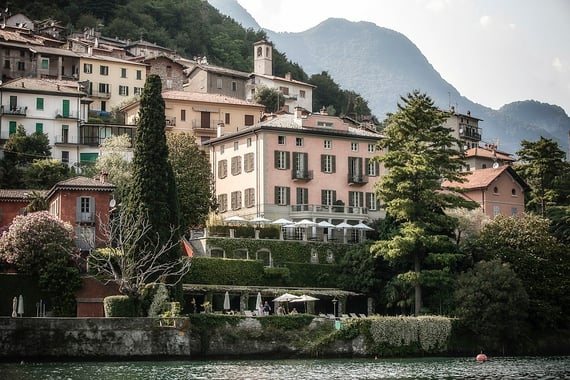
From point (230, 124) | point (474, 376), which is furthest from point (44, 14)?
point (474, 376)

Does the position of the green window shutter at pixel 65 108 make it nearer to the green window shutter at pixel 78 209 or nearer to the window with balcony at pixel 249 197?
the window with balcony at pixel 249 197

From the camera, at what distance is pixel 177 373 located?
41938 millimetres

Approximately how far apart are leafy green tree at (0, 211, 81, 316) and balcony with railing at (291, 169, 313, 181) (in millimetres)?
23819

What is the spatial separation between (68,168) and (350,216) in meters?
21.8

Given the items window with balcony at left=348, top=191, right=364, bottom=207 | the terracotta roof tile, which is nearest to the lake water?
window with balcony at left=348, top=191, right=364, bottom=207

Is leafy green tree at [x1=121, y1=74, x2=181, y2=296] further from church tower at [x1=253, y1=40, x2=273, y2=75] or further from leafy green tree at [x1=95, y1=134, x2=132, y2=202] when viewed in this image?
church tower at [x1=253, y1=40, x2=273, y2=75]

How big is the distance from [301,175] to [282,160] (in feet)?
5.89

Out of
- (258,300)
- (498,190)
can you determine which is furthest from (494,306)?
(498,190)

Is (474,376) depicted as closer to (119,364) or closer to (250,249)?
(119,364)

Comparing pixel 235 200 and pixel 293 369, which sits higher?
pixel 235 200

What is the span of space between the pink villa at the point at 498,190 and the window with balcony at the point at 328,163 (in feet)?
42.1

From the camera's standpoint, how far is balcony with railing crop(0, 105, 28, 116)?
275 feet

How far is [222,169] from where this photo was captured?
80.6 metres

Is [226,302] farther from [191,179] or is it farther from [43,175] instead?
[43,175]
